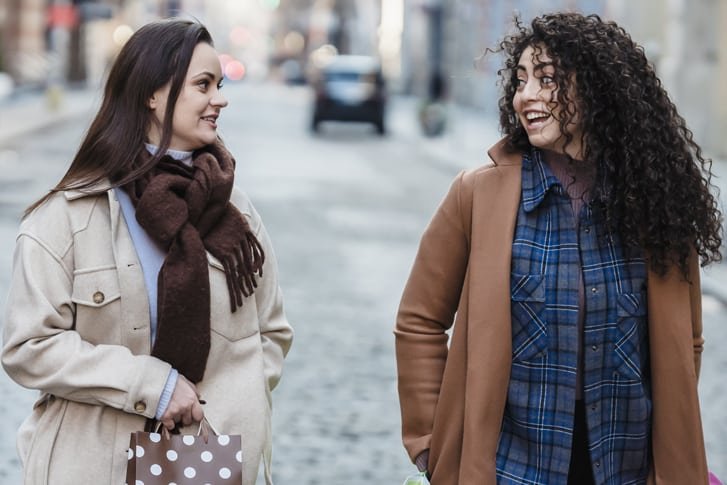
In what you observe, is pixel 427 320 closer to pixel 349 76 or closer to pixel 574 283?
pixel 574 283

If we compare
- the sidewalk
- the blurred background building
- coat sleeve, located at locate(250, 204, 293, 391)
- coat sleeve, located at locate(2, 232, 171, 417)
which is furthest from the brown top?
the sidewalk

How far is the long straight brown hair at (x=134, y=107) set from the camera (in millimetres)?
2777

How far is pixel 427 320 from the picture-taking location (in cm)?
287

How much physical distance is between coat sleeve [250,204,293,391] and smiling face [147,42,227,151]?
26 cm

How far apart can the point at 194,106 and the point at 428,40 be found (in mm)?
55964

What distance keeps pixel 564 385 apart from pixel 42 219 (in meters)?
1.13

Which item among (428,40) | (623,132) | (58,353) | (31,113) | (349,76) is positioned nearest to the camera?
(58,353)

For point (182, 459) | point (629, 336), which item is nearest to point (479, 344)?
point (629, 336)

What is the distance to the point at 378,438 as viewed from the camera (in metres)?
6.11

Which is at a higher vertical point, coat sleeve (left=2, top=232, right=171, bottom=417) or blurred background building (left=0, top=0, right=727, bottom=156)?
coat sleeve (left=2, top=232, right=171, bottom=417)

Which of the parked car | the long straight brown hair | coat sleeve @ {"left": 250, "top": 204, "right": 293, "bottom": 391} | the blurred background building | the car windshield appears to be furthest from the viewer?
the car windshield

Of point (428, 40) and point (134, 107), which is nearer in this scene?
point (134, 107)

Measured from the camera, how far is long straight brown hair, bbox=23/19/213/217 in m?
2.78

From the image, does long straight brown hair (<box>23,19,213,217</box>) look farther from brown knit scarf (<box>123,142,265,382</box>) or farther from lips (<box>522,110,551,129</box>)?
lips (<box>522,110,551,129</box>)
